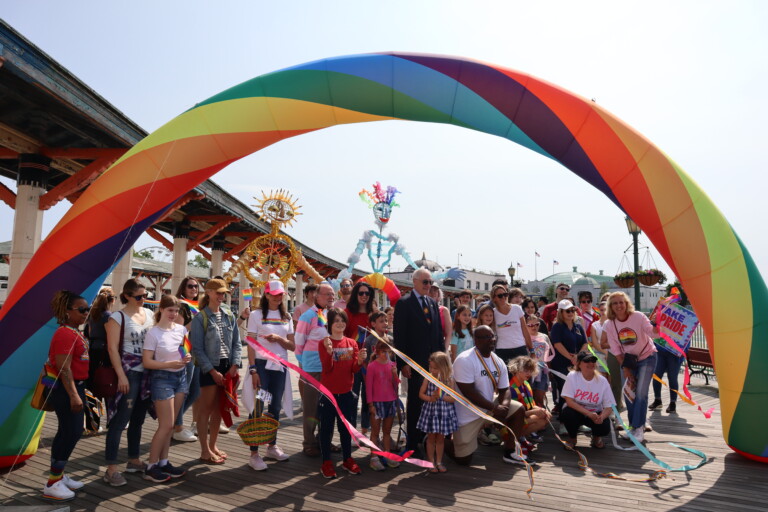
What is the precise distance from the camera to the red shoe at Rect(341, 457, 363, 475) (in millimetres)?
4309

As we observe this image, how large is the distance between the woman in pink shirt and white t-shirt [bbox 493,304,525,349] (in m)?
1.14

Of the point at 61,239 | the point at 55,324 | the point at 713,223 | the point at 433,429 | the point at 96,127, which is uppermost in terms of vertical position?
the point at 96,127

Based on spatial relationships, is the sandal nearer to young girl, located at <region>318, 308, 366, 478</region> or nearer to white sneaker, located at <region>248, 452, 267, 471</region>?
white sneaker, located at <region>248, 452, 267, 471</region>

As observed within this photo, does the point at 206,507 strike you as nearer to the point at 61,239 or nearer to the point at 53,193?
the point at 61,239

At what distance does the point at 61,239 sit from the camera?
4.51 meters

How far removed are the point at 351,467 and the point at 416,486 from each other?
66 cm

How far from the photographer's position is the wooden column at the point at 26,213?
295 inches

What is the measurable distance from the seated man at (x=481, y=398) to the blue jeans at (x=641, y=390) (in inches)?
65.5

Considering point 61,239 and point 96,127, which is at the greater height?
point 96,127

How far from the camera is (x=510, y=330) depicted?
5922 mm

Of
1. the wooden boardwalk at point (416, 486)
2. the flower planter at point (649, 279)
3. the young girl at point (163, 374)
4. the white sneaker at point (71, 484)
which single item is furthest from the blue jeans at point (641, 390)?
the flower planter at point (649, 279)

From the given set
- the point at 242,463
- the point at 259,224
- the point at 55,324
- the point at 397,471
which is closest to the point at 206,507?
the point at 242,463

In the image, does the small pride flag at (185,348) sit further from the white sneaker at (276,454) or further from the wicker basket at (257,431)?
the white sneaker at (276,454)

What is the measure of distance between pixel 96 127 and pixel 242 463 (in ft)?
19.3
